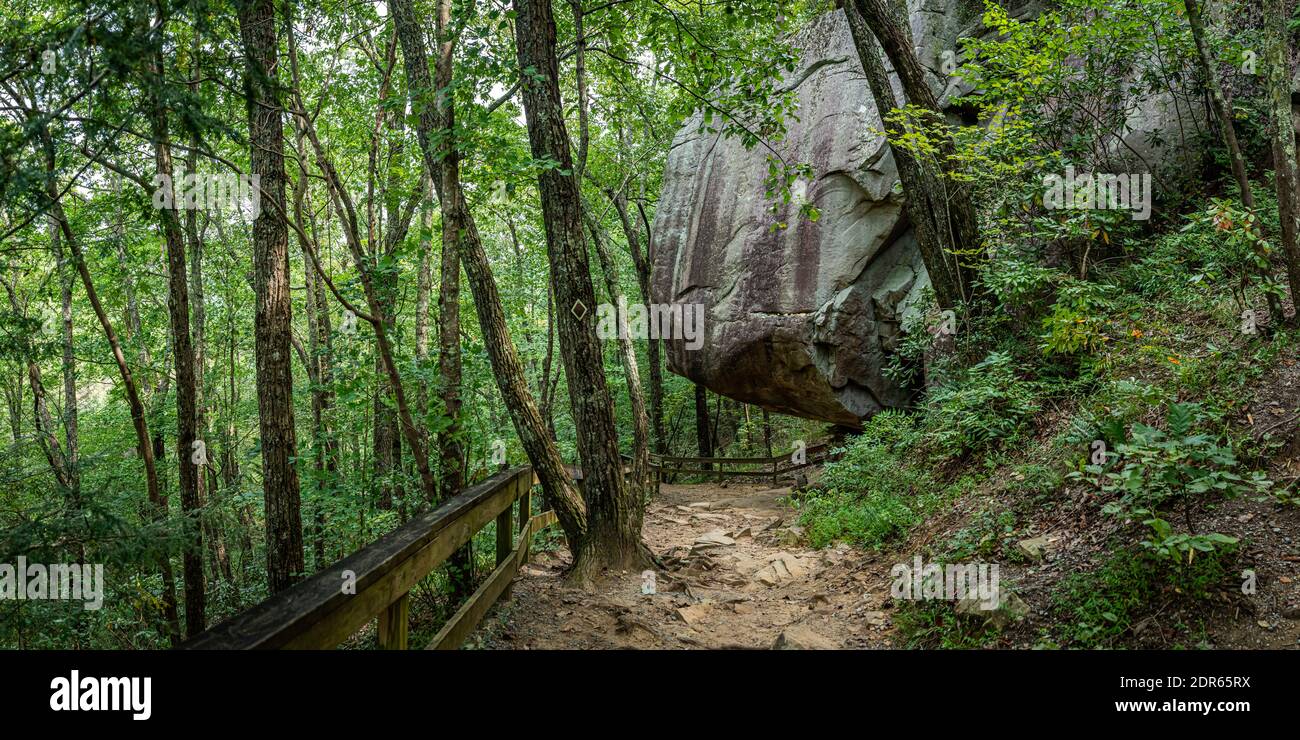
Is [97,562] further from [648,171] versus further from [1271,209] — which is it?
[648,171]

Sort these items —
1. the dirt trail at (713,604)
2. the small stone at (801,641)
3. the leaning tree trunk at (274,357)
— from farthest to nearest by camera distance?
the leaning tree trunk at (274,357), the dirt trail at (713,604), the small stone at (801,641)

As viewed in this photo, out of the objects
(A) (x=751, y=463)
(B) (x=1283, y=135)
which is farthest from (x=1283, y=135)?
(A) (x=751, y=463)

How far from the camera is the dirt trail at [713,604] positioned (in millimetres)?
5176

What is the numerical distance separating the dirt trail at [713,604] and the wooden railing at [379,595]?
0.49 m

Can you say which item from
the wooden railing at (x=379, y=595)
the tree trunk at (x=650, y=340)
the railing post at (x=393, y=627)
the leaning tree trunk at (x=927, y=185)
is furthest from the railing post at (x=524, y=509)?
the tree trunk at (x=650, y=340)

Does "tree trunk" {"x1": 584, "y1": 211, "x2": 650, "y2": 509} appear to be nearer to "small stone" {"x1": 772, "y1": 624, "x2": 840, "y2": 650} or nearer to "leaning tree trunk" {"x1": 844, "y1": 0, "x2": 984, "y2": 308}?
"small stone" {"x1": 772, "y1": 624, "x2": 840, "y2": 650}

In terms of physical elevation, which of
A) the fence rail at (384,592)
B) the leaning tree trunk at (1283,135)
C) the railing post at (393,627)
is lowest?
the railing post at (393,627)

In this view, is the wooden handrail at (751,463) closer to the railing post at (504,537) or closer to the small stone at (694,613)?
the small stone at (694,613)

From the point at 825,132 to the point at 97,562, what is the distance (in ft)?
45.2

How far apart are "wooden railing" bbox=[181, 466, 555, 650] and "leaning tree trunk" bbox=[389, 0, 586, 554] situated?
985 millimetres

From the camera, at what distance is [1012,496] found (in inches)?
245

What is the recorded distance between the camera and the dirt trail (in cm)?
518

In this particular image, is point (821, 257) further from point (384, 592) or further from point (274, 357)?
point (384, 592)
